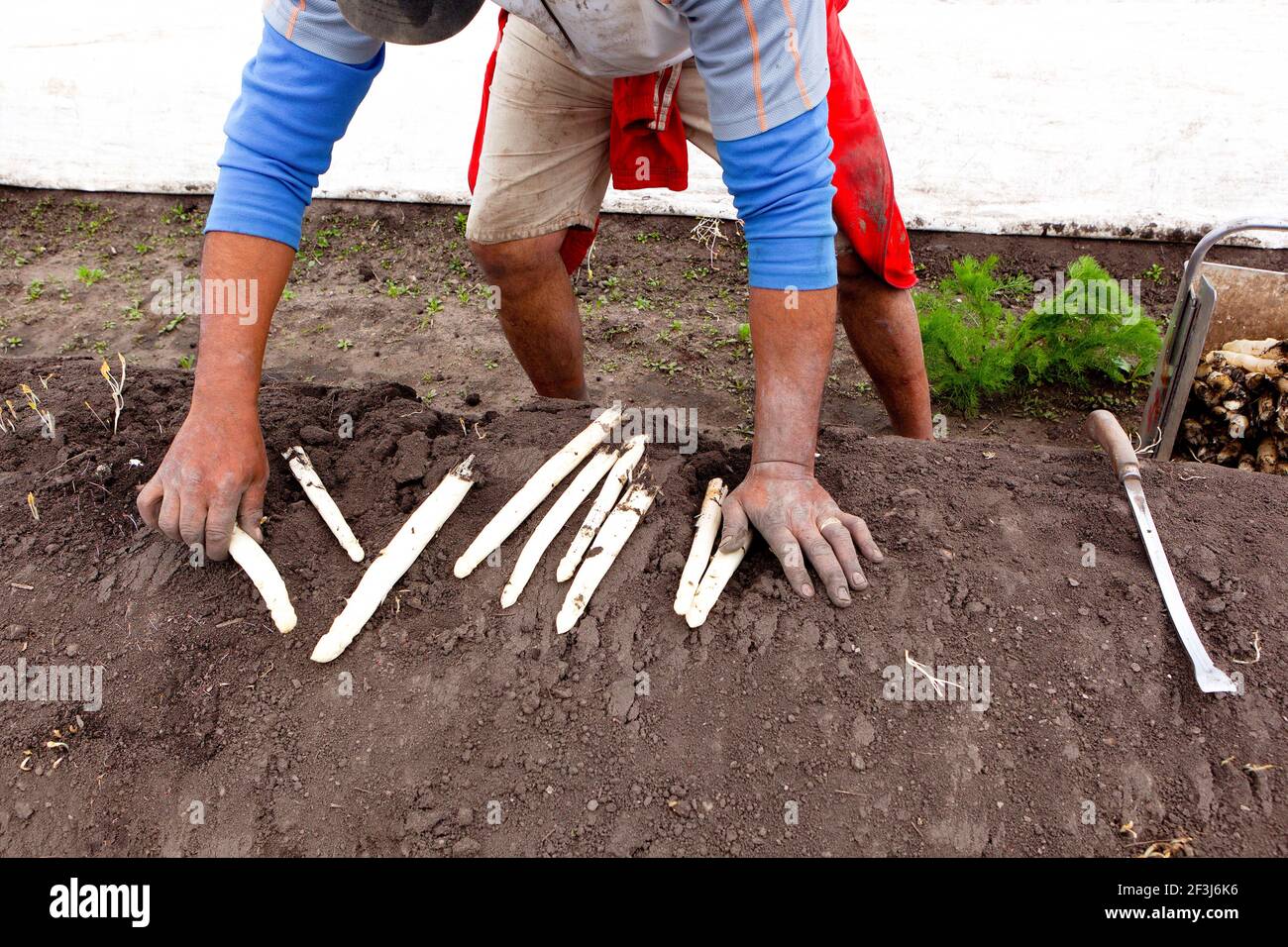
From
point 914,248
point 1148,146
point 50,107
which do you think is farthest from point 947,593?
point 50,107

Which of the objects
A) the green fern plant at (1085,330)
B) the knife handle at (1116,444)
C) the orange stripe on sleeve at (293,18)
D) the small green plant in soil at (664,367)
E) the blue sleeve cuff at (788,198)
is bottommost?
the small green plant in soil at (664,367)

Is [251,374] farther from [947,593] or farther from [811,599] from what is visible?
[947,593]

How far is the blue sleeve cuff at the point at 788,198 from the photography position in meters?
2.27

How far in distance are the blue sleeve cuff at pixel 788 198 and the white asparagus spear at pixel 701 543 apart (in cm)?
63

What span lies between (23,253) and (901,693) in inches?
241

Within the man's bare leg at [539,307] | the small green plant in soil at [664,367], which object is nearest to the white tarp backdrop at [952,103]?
the small green plant in soil at [664,367]

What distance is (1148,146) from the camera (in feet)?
16.7

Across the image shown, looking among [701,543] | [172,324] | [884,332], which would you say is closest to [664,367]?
[884,332]

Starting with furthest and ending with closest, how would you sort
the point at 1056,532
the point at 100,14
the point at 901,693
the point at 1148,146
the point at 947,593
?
the point at 100,14
the point at 1148,146
the point at 1056,532
the point at 947,593
the point at 901,693

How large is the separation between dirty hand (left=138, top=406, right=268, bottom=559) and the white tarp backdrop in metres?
3.71

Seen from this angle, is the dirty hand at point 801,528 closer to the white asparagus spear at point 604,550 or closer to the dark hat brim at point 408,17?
the white asparagus spear at point 604,550

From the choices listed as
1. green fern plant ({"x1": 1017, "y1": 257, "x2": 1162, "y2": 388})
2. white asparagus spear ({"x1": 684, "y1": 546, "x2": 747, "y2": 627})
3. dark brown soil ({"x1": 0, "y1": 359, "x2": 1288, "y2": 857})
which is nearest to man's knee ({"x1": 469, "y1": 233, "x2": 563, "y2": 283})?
dark brown soil ({"x1": 0, "y1": 359, "x2": 1288, "y2": 857})

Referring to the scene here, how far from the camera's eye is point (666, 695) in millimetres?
2238

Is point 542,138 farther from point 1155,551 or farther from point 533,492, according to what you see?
point 1155,551
